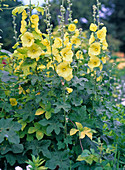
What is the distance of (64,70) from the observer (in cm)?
150

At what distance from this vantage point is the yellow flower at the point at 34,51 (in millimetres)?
1472

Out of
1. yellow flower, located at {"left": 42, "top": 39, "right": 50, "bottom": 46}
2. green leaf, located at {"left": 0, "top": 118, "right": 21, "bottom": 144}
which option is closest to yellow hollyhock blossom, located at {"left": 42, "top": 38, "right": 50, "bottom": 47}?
yellow flower, located at {"left": 42, "top": 39, "right": 50, "bottom": 46}

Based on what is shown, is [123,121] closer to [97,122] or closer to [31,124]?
[97,122]

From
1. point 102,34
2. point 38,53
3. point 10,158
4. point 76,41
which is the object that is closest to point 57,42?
point 38,53

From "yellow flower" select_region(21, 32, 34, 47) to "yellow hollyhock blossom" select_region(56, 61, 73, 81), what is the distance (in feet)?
0.80

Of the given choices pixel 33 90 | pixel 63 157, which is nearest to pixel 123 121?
pixel 63 157

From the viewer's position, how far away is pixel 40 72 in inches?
64.4

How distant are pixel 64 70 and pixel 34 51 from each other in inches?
9.5

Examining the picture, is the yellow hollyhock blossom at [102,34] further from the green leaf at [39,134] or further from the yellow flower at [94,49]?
the green leaf at [39,134]

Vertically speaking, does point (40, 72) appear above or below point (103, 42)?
below

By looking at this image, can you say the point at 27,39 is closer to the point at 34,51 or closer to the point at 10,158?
the point at 34,51

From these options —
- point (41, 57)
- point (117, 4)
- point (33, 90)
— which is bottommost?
A: point (33, 90)

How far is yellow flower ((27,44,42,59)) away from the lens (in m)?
1.47

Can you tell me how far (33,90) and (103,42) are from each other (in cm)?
67
